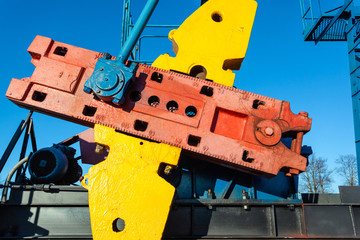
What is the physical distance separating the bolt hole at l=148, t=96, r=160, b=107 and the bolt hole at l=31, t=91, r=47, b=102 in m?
1.50

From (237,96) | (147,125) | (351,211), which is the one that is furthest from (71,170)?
(351,211)

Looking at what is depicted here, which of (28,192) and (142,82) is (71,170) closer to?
(28,192)

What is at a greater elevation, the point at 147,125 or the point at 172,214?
the point at 147,125

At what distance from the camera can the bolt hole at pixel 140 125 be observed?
4005 mm

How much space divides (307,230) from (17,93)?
4.63 meters

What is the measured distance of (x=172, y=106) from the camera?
427 centimetres

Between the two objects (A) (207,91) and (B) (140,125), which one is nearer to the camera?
(B) (140,125)

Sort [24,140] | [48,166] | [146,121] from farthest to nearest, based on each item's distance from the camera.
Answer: [24,140] < [48,166] < [146,121]

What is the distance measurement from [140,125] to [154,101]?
42cm

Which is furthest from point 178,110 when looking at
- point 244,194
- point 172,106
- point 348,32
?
point 348,32

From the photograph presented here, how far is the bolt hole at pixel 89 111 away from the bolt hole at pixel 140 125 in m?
0.62

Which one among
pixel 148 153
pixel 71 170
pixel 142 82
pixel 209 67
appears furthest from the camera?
pixel 71 170

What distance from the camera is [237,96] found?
425 cm

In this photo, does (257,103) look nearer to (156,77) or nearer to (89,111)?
(156,77)
